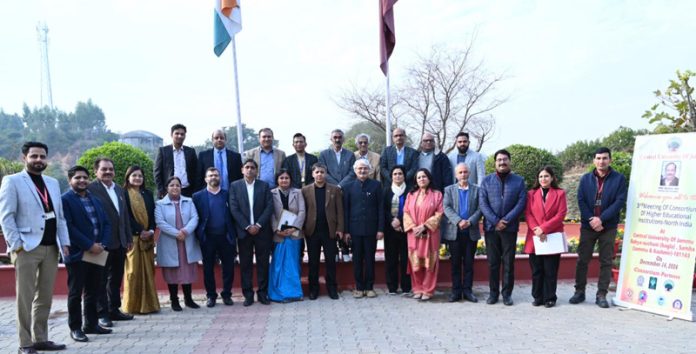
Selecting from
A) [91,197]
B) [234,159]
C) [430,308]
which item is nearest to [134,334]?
[91,197]

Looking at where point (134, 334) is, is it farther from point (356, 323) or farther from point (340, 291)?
point (340, 291)

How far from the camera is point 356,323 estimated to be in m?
5.35

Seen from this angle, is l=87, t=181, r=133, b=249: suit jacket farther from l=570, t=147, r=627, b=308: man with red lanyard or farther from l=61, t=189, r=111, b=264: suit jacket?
l=570, t=147, r=627, b=308: man with red lanyard

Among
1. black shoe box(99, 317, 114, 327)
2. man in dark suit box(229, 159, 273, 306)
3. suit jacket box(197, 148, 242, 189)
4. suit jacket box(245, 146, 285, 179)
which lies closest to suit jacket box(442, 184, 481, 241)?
man in dark suit box(229, 159, 273, 306)

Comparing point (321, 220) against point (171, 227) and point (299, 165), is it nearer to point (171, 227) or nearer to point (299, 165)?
point (299, 165)

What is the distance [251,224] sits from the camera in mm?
6219

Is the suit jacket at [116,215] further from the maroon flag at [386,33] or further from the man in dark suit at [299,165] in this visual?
the maroon flag at [386,33]

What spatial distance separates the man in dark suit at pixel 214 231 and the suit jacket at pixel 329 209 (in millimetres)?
965

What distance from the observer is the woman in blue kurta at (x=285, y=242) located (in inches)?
252

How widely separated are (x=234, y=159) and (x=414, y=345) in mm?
3744

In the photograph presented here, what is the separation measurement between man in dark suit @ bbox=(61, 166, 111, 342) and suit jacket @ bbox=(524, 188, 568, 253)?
4754 mm

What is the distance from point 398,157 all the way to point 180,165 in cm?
300

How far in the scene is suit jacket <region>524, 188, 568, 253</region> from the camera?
236 inches

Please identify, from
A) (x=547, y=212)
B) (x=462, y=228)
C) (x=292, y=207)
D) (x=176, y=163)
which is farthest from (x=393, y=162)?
(x=176, y=163)
